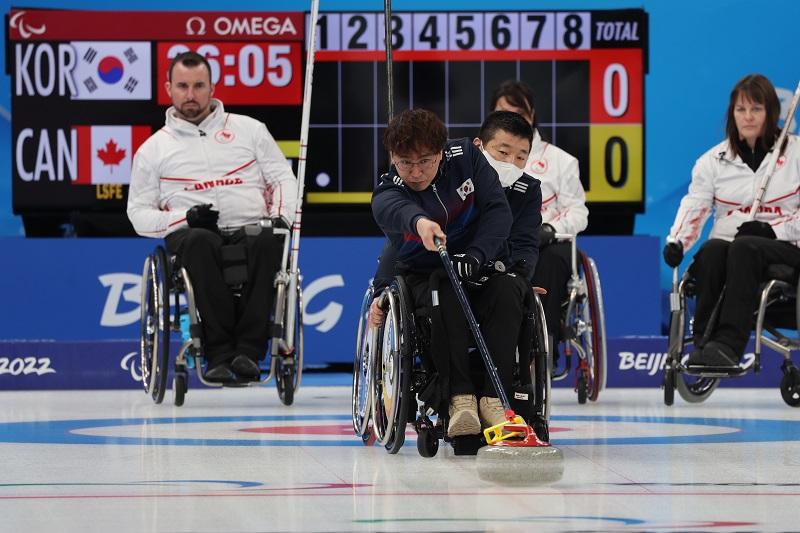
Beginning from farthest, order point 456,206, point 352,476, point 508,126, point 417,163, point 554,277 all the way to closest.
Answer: point 554,277, point 508,126, point 456,206, point 417,163, point 352,476

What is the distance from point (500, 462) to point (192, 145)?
2856mm

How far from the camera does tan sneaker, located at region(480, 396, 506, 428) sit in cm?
360

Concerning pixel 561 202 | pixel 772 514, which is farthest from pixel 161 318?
pixel 772 514

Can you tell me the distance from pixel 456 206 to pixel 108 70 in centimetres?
384

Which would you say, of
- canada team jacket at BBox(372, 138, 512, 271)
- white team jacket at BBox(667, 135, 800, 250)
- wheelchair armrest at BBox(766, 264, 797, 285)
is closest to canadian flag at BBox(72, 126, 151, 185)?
white team jacket at BBox(667, 135, 800, 250)

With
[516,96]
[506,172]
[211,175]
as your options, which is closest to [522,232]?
[506,172]

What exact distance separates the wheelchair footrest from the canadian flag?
10.0ft

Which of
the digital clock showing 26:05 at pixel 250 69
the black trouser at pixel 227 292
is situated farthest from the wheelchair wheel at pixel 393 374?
the digital clock showing 26:05 at pixel 250 69

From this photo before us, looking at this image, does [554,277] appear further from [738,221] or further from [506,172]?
[506,172]

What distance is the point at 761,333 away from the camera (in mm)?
5375

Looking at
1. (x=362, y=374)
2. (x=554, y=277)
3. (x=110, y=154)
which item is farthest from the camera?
(x=110, y=154)

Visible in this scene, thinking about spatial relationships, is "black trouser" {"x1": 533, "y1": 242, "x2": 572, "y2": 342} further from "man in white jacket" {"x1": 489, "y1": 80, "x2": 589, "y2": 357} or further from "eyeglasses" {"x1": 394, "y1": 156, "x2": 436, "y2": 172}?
"eyeglasses" {"x1": 394, "y1": 156, "x2": 436, "y2": 172}

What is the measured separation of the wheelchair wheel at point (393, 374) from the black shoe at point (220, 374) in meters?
1.52

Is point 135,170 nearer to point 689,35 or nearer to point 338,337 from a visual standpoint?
point 338,337
